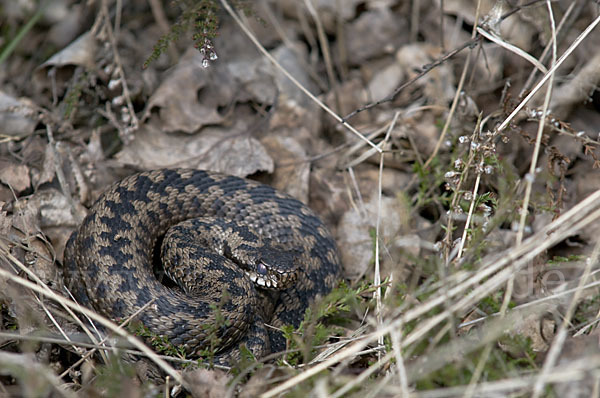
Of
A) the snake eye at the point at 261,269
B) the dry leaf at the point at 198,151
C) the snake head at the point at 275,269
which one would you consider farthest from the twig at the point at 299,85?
the snake eye at the point at 261,269

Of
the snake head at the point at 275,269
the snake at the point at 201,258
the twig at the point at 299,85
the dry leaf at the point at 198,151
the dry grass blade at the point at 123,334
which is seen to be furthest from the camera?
the dry leaf at the point at 198,151

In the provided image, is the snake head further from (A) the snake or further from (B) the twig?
(B) the twig

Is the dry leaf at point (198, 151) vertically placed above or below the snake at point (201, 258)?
above

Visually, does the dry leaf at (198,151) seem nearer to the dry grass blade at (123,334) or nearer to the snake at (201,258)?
the snake at (201,258)

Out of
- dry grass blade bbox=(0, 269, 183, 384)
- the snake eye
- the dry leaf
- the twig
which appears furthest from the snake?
the twig

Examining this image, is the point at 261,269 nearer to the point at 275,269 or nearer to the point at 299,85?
the point at 275,269

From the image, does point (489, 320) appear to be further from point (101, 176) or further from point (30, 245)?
point (101, 176)

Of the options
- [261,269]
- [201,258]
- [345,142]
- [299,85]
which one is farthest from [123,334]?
[345,142]

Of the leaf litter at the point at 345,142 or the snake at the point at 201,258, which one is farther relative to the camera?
the snake at the point at 201,258

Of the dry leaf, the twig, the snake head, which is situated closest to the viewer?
the snake head
